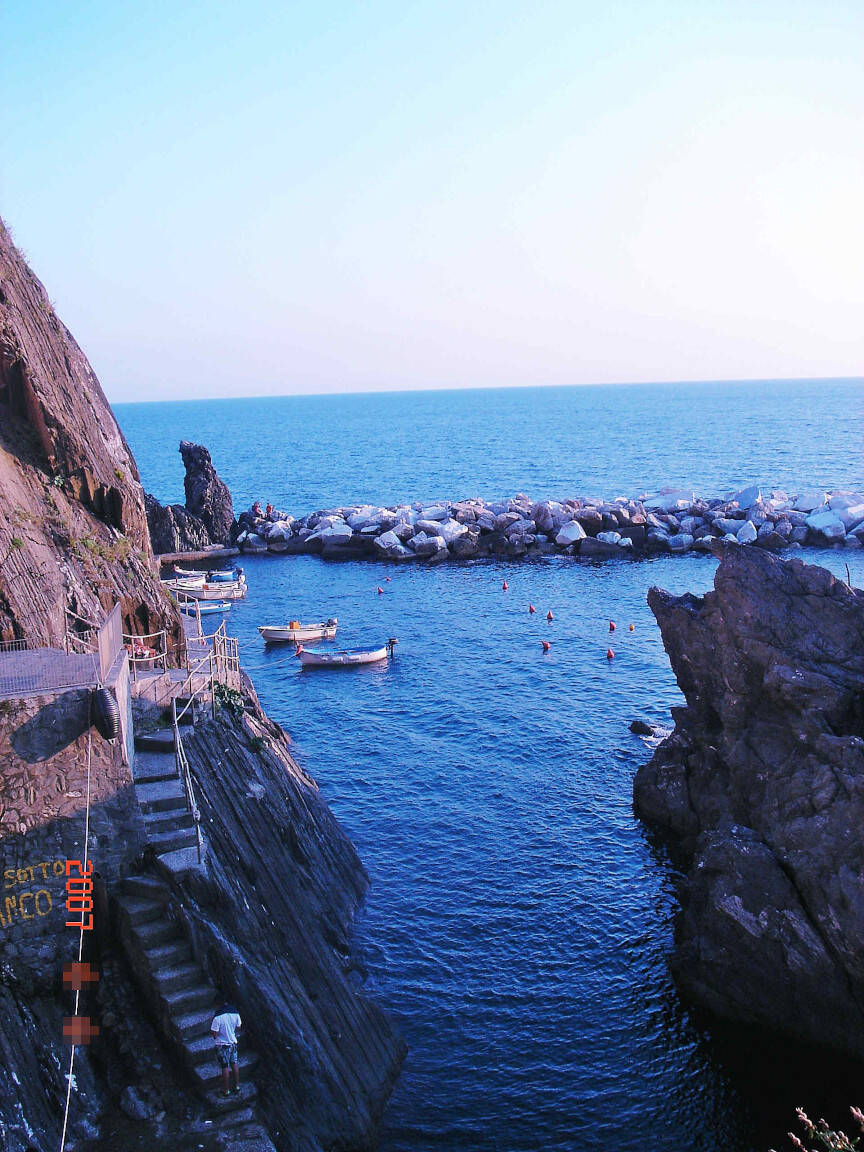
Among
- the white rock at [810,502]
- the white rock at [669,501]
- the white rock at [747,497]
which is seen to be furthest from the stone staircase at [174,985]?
the white rock at [810,502]

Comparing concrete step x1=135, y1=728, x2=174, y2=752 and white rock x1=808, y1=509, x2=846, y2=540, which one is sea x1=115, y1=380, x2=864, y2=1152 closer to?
white rock x1=808, y1=509, x2=846, y2=540

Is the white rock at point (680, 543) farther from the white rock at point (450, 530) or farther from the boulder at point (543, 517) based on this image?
the white rock at point (450, 530)

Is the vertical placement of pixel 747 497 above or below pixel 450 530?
above

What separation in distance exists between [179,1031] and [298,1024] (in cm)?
334

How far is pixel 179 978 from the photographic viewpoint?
17.7m

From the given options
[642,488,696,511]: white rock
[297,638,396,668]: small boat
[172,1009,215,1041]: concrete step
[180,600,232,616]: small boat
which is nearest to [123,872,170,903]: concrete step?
[172,1009,215,1041]: concrete step

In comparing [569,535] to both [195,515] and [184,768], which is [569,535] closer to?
[195,515]

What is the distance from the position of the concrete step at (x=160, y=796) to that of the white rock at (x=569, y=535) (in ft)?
225

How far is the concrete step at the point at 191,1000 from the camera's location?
17.4m

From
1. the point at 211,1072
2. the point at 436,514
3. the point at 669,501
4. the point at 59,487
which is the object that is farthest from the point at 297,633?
the point at 669,501

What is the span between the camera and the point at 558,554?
8731cm

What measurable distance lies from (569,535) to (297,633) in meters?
34.6

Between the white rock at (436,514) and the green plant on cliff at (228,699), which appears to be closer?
the green plant on cliff at (228,699)

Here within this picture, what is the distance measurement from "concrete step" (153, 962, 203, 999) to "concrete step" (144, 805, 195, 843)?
3.01 metres
